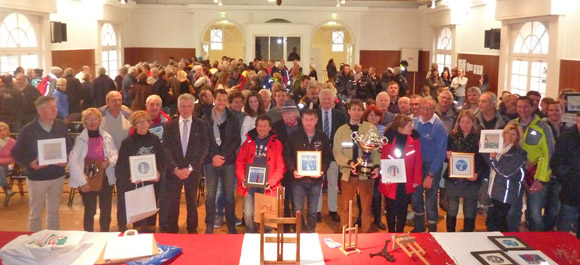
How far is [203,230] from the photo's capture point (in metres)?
6.15

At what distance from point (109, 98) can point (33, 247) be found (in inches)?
92.2

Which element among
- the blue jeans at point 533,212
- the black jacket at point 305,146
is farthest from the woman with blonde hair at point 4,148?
the blue jeans at point 533,212

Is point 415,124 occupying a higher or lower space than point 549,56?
lower

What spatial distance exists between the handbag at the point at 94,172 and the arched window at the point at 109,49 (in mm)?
11879

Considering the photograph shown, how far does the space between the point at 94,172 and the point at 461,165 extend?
358 cm

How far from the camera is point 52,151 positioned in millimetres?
4895

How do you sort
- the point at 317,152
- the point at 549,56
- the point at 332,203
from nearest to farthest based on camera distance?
the point at 317,152 → the point at 332,203 → the point at 549,56

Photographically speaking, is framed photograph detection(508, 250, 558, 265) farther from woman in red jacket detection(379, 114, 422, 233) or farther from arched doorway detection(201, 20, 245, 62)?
arched doorway detection(201, 20, 245, 62)

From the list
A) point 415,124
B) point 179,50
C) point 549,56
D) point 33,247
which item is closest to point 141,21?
point 179,50

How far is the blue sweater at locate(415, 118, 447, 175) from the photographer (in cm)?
550

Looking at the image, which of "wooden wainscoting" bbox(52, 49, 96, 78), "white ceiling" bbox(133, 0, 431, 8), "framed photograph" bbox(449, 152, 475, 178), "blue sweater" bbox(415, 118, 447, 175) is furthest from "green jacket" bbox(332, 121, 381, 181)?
"white ceiling" bbox(133, 0, 431, 8)

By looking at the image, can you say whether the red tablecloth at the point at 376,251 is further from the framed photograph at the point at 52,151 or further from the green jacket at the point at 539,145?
the framed photograph at the point at 52,151

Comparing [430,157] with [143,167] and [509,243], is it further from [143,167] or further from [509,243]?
[143,167]

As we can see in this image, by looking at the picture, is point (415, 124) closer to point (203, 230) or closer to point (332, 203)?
point (332, 203)
